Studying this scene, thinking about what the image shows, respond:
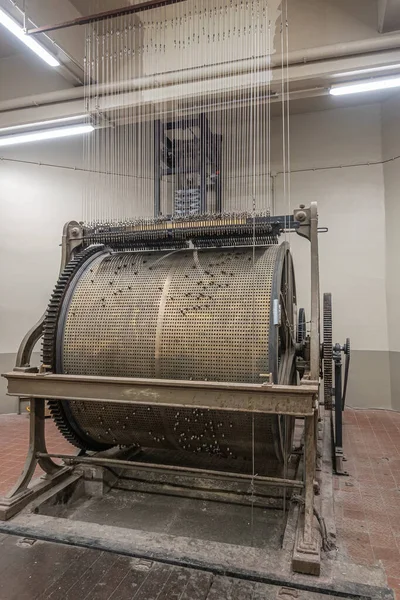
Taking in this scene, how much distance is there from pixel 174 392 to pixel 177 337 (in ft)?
1.35

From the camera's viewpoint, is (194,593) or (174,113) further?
(174,113)

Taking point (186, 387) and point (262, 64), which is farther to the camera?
point (262, 64)

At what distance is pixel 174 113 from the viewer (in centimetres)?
494

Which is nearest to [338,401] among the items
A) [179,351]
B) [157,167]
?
[179,351]

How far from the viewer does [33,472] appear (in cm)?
276

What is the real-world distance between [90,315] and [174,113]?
3.18 m

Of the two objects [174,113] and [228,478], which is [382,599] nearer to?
[228,478]

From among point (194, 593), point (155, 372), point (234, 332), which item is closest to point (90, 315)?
point (155, 372)

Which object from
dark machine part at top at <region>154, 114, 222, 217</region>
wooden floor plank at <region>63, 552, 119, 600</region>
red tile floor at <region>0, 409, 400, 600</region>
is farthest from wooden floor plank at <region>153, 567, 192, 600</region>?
dark machine part at top at <region>154, 114, 222, 217</region>

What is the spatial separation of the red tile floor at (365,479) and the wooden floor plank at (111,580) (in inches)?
51.8

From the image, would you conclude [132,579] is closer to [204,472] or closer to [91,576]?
[91,576]

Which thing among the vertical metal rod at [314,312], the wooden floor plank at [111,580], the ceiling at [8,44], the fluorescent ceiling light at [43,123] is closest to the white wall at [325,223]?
the fluorescent ceiling light at [43,123]

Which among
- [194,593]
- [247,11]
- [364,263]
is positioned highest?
[247,11]

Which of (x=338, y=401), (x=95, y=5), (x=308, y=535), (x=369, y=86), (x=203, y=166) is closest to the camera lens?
(x=308, y=535)
